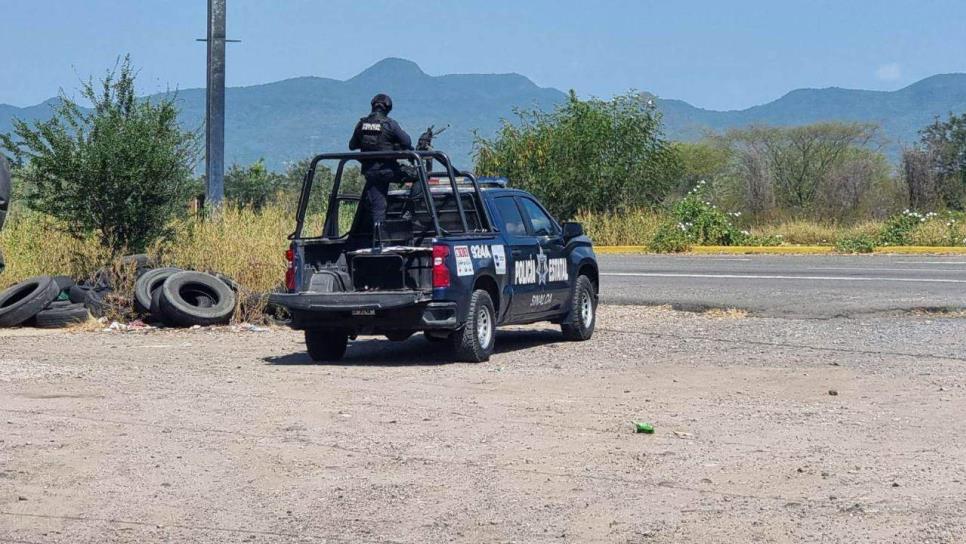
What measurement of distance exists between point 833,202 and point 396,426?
32.7m

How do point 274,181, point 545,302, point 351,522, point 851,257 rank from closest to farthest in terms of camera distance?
point 351,522, point 545,302, point 851,257, point 274,181

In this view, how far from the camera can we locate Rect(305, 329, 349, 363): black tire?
14.2m

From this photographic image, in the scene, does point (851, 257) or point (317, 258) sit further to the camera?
point (851, 257)

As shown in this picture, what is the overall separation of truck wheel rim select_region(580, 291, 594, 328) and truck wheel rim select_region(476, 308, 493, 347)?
2055 millimetres

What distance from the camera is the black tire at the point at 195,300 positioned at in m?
17.1

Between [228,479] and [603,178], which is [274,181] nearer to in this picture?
[603,178]

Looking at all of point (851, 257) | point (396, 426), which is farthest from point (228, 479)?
point (851, 257)

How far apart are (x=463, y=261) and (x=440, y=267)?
0.91 feet

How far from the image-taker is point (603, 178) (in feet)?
123

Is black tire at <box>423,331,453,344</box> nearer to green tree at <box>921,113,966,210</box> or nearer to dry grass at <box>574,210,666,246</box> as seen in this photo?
dry grass at <box>574,210,666,246</box>

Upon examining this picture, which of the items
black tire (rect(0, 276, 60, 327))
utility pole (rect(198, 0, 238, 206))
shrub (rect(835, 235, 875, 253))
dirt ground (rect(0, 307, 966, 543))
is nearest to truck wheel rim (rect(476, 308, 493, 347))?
Result: dirt ground (rect(0, 307, 966, 543))

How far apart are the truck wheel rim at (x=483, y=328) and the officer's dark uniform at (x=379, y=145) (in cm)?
142

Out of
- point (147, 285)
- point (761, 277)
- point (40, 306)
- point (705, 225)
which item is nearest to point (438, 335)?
point (147, 285)

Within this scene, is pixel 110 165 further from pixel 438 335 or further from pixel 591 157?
pixel 591 157
